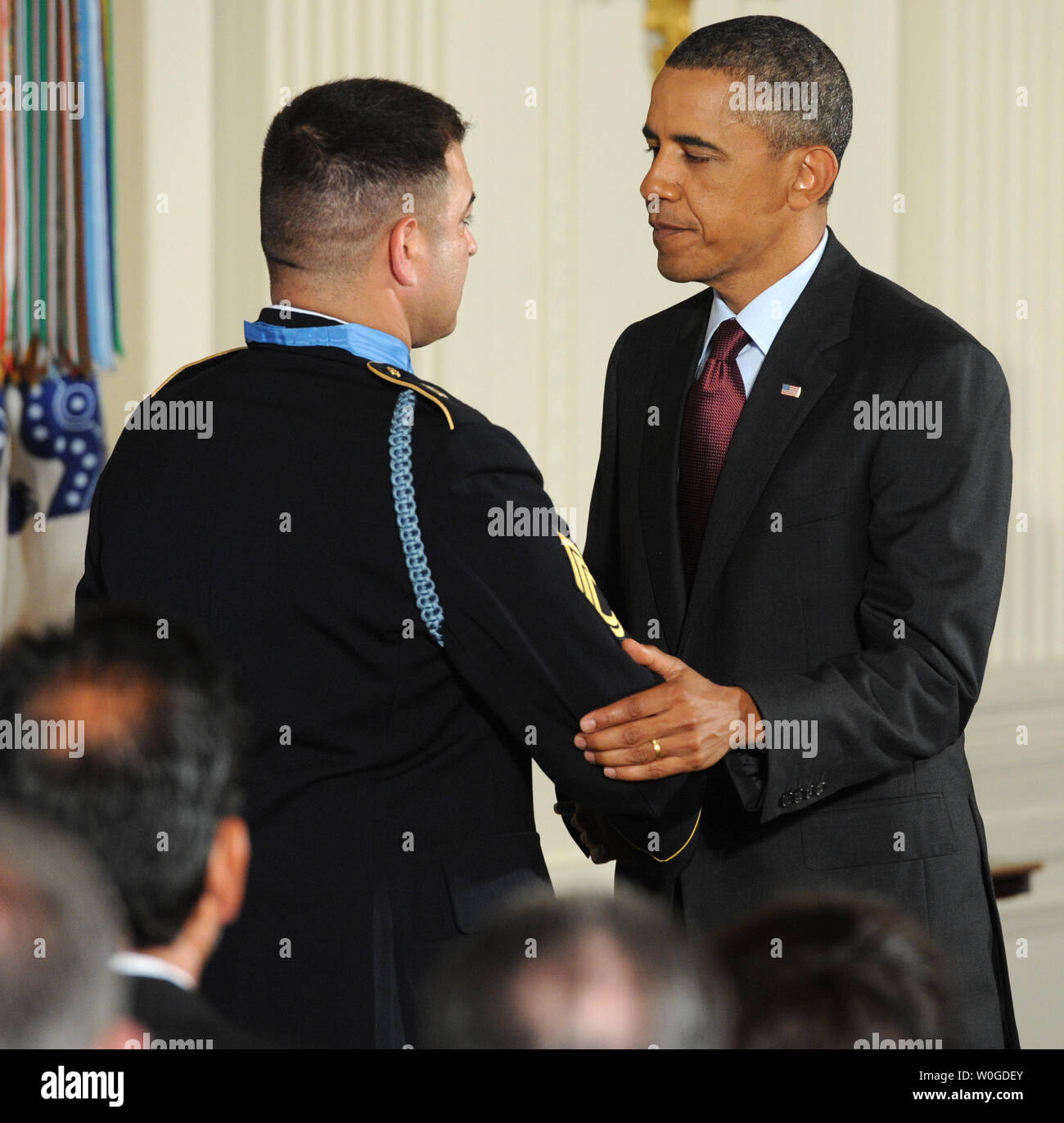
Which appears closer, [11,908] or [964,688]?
[11,908]

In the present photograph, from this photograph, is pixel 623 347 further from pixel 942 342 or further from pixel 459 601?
pixel 459 601

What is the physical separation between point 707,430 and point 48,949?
1.48 meters

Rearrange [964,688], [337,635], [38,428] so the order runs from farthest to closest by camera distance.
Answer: [38,428] < [964,688] < [337,635]

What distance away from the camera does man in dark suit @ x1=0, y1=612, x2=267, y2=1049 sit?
1166 mm

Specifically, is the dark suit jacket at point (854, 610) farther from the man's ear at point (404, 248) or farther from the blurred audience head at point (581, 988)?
the blurred audience head at point (581, 988)

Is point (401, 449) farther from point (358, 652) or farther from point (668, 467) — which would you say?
point (668, 467)

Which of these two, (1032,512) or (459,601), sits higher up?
(459,601)

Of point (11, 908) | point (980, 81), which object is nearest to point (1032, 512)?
point (980, 81)

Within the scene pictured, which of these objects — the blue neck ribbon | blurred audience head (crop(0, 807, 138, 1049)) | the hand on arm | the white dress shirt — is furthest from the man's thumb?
blurred audience head (crop(0, 807, 138, 1049))

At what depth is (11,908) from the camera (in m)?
0.91

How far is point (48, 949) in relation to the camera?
92 cm

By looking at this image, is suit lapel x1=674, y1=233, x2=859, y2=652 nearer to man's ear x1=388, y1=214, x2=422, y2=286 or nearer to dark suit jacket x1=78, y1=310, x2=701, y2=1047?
dark suit jacket x1=78, y1=310, x2=701, y2=1047

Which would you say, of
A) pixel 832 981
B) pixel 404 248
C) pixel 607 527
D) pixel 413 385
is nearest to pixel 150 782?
pixel 832 981

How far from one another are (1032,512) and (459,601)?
3.49 m
